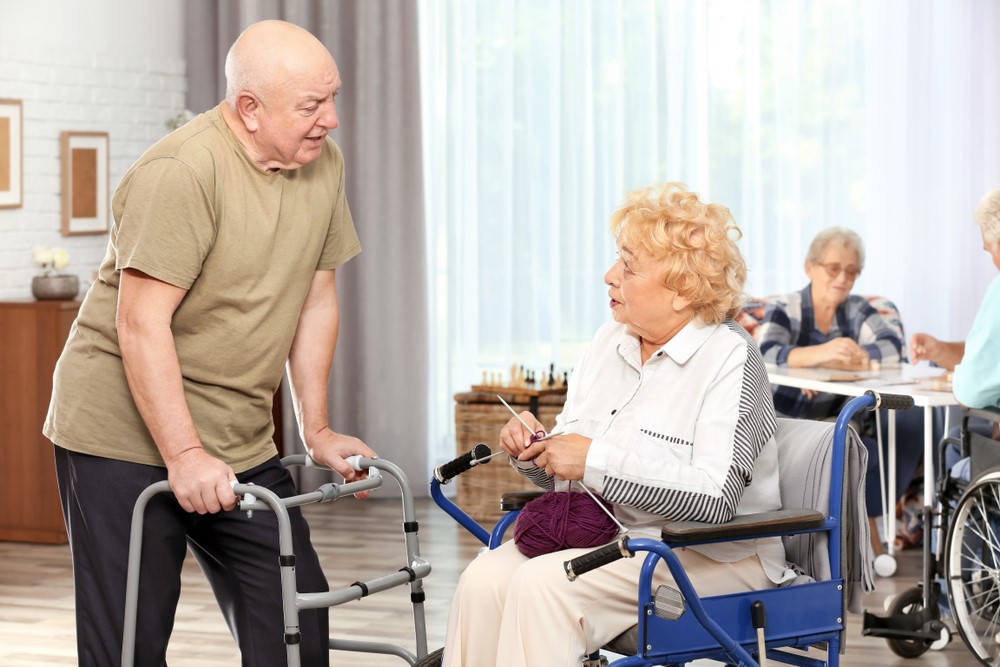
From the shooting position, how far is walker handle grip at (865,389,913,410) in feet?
7.40

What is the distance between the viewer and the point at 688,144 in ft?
17.6

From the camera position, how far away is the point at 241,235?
A: 208 cm

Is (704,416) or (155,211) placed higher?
(155,211)

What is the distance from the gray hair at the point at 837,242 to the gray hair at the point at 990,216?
3.13 ft

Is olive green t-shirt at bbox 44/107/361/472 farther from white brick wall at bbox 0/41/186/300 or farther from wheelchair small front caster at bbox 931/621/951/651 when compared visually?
white brick wall at bbox 0/41/186/300

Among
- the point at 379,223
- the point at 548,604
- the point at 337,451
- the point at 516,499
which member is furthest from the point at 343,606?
the point at 379,223

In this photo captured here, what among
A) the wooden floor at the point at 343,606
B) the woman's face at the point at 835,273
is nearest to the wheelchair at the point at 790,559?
the wooden floor at the point at 343,606

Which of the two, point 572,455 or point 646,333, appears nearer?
point 572,455

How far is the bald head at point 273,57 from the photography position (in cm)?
201

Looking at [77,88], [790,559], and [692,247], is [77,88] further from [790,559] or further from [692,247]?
[790,559]

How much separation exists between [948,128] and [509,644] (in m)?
3.68

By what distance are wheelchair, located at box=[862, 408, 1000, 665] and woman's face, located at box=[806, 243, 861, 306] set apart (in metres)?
1.05

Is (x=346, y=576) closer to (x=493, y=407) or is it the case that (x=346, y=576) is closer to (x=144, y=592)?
(x=493, y=407)

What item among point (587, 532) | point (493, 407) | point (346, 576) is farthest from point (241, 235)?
point (493, 407)
